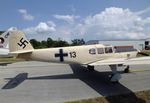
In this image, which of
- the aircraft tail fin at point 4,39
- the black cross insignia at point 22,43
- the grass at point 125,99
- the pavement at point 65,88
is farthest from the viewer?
the aircraft tail fin at point 4,39

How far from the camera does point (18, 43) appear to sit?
16375mm

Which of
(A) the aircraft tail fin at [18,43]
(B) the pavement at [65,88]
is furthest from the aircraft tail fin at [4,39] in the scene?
(A) the aircraft tail fin at [18,43]

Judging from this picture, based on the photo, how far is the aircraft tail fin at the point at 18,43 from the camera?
16266mm

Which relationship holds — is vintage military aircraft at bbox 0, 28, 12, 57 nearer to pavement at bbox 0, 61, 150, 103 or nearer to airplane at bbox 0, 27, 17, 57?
airplane at bbox 0, 27, 17, 57

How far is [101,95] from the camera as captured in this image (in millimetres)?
11859

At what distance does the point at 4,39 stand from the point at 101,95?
16996 mm

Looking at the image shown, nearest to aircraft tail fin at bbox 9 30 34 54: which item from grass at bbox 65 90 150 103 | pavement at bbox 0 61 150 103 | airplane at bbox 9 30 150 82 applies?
airplane at bbox 9 30 150 82

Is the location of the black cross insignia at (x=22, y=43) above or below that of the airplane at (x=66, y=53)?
above

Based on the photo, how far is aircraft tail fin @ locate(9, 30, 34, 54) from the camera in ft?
53.4

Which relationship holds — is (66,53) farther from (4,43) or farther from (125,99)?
(4,43)

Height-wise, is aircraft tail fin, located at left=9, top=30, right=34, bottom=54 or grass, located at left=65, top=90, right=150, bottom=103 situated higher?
aircraft tail fin, located at left=9, top=30, right=34, bottom=54

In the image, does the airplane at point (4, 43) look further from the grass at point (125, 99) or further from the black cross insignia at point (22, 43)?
the grass at point (125, 99)

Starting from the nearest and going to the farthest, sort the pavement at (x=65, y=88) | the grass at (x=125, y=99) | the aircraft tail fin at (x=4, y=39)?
the grass at (x=125, y=99), the pavement at (x=65, y=88), the aircraft tail fin at (x=4, y=39)

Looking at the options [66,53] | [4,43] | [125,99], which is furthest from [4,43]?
[125,99]
